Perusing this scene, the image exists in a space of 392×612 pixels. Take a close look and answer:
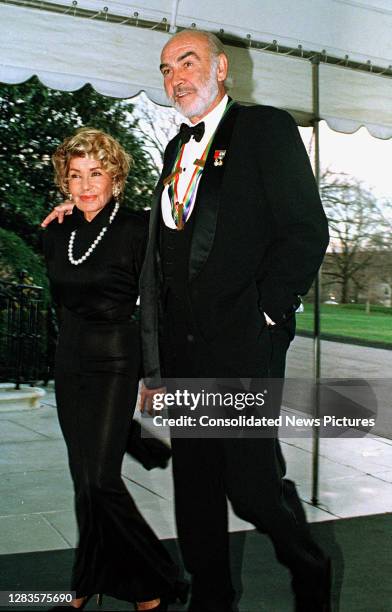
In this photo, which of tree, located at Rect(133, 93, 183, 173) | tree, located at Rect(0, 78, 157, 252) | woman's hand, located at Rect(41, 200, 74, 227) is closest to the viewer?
woman's hand, located at Rect(41, 200, 74, 227)

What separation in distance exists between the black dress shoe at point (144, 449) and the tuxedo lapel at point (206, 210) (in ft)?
2.33

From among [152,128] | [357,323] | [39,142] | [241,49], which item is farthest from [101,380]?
[357,323]

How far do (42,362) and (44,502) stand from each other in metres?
5.52

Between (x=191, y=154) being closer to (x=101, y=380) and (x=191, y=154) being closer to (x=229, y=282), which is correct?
(x=229, y=282)

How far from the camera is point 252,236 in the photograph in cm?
235

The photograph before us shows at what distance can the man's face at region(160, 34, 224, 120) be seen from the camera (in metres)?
2.47

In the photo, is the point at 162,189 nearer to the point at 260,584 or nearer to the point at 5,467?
the point at 260,584

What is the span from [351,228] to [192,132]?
627 inches

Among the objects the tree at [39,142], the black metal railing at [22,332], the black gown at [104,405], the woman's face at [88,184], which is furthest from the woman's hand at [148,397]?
the tree at [39,142]

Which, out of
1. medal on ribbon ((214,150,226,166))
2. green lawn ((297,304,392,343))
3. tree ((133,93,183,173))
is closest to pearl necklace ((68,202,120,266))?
medal on ribbon ((214,150,226,166))

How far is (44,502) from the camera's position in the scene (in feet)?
13.9

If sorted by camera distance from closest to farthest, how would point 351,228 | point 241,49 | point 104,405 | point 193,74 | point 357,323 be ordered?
point 193,74
point 104,405
point 241,49
point 351,228
point 357,323

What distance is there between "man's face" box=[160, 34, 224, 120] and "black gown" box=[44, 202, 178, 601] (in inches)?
18.9

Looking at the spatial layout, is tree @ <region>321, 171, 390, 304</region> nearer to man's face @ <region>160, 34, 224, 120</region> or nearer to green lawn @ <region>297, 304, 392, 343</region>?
green lawn @ <region>297, 304, 392, 343</region>
